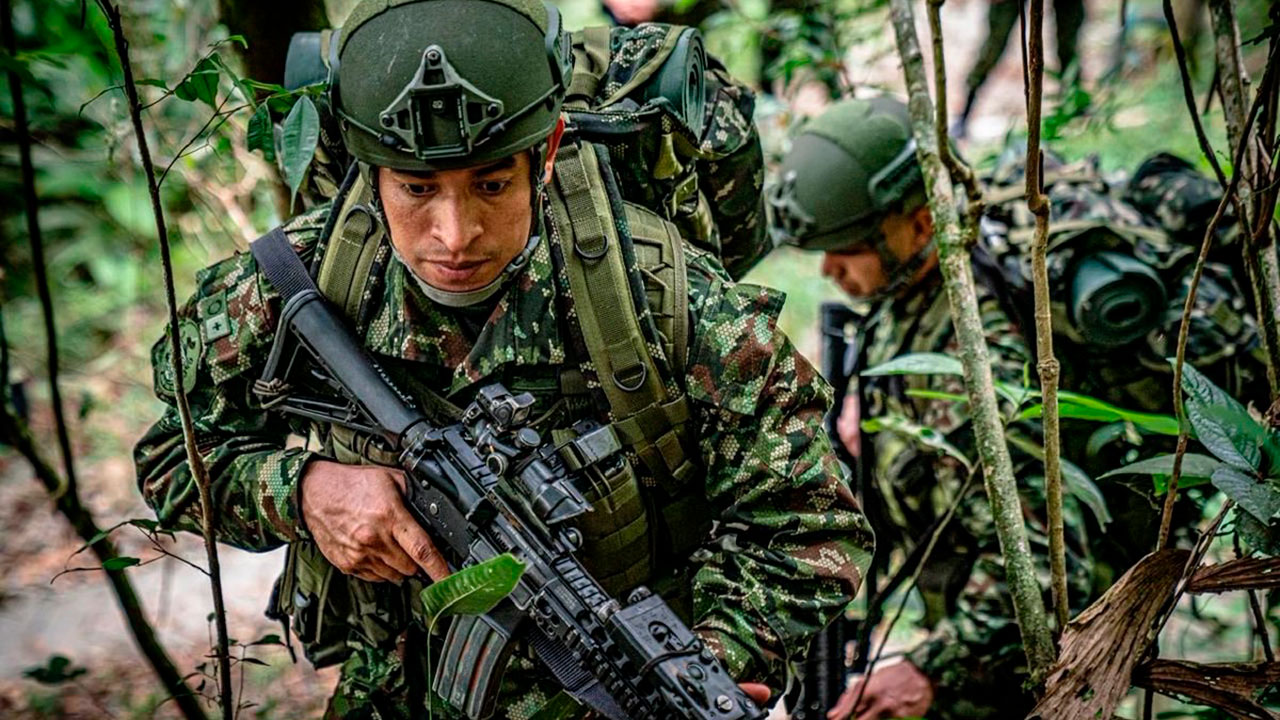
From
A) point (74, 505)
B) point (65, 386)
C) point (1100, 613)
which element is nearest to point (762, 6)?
point (65, 386)

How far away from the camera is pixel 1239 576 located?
1.52 metres

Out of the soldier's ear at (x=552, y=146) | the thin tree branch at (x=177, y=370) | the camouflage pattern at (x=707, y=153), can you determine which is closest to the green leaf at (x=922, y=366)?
the camouflage pattern at (x=707, y=153)

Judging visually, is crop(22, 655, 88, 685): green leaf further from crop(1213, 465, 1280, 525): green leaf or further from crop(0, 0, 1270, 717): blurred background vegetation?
crop(1213, 465, 1280, 525): green leaf

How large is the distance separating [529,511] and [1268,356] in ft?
4.13

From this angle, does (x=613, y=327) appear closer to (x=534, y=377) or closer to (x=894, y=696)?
(x=534, y=377)

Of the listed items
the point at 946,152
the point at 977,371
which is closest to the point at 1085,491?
the point at 977,371

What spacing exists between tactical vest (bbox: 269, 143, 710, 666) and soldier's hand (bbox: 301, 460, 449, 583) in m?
0.07

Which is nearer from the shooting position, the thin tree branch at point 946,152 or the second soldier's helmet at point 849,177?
the thin tree branch at point 946,152

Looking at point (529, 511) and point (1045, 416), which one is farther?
point (529, 511)

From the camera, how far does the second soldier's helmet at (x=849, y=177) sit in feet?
10.8

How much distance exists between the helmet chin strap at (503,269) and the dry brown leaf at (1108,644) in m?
1.09

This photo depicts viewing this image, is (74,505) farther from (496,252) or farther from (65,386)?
(65,386)

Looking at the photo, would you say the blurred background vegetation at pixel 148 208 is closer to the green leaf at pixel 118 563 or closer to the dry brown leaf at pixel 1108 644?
the green leaf at pixel 118 563

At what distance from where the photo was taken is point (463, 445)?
1.88 m
